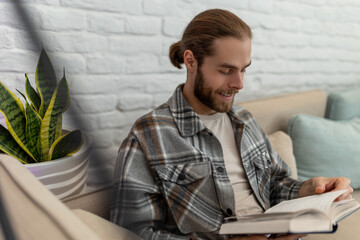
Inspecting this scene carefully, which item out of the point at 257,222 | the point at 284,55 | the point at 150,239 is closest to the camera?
the point at 257,222

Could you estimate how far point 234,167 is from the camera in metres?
1.02

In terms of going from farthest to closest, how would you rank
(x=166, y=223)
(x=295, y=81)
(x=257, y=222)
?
(x=295, y=81) < (x=166, y=223) < (x=257, y=222)

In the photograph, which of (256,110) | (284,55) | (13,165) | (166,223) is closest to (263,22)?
(284,55)

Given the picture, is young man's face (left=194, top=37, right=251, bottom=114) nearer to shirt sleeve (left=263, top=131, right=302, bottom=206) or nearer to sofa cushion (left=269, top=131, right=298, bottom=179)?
shirt sleeve (left=263, top=131, right=302, bottom=206)

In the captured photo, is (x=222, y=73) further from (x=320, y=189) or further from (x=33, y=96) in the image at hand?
(x=33, y=96)

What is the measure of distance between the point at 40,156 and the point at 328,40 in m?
1.53

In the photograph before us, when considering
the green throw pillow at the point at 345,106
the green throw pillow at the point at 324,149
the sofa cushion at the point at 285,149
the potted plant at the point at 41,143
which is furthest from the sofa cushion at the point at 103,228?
the green throw pillow at the point at 345,106

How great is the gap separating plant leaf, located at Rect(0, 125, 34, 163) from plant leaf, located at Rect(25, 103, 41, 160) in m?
0.02

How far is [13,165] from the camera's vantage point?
49cm

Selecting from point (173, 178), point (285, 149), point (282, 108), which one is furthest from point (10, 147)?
point (282, 108)

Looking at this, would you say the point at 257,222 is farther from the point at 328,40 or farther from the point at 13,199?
the point at 328,40

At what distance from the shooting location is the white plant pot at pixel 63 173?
0.83 meters

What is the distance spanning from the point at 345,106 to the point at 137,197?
1246mm

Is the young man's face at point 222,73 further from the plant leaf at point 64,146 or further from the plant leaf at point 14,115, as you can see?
the plant leaf at point 14,115
